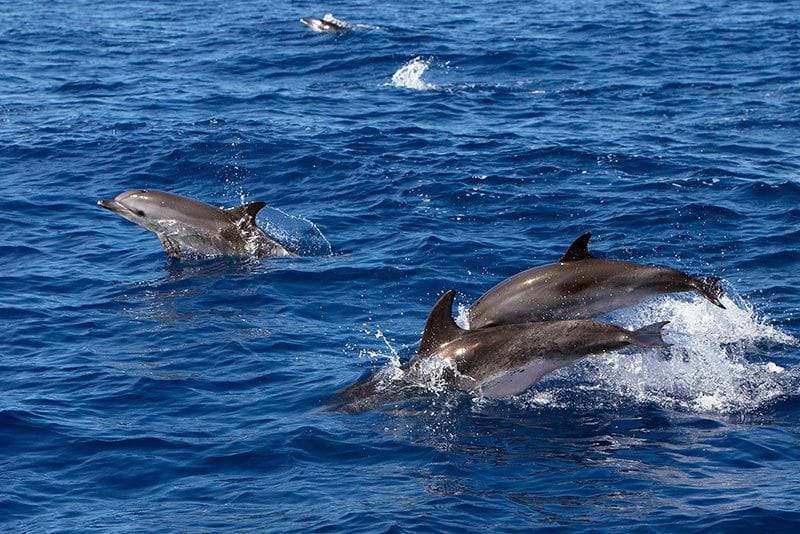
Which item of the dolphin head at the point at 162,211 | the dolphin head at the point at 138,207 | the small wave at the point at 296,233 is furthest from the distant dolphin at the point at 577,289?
the dolphin head at the point at 138,207

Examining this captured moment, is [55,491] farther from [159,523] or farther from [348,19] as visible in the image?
[348,19]

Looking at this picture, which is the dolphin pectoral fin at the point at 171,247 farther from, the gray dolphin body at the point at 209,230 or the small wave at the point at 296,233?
the small wave at the point at 296,233

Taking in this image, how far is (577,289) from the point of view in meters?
15.4

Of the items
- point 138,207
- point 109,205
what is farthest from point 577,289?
point 109,205

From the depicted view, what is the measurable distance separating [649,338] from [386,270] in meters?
6.21

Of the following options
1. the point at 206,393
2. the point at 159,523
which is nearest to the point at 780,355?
the point at 206,393

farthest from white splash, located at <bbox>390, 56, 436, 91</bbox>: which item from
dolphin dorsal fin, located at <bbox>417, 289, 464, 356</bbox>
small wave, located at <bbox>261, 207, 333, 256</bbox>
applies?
dolphin dorsal fin, located at <bbox>417, 289, 464, 356</bbox>

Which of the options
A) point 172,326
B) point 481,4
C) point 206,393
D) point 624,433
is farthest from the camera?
point 481,4

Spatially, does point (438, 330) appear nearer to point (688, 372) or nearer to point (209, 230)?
point (688, 372)

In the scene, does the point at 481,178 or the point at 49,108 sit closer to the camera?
the point at 481,178

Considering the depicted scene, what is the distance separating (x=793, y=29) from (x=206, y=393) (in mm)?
27227

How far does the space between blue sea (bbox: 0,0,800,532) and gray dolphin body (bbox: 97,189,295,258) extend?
311mm

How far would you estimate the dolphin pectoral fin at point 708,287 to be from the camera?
15461 mm

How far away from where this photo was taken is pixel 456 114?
1161 inches
